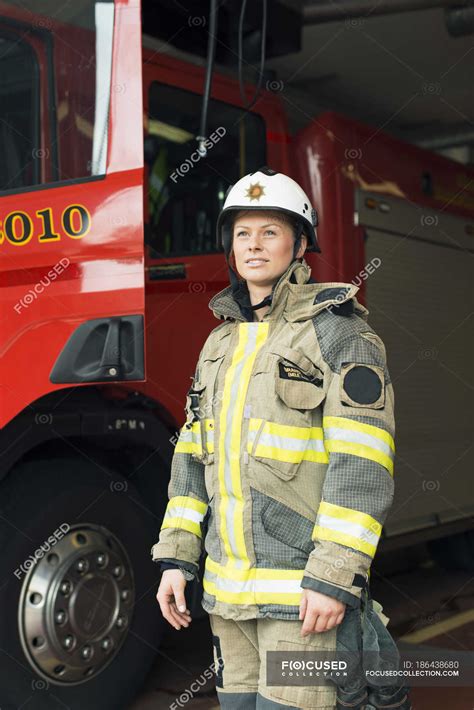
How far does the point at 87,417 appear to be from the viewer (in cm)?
348

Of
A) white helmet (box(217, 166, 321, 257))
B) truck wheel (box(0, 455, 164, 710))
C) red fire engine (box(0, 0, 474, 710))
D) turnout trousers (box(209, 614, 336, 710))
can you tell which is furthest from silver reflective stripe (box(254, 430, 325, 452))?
truck wheel (box(0, 455, 164, 710))

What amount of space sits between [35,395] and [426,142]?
4.33 meters

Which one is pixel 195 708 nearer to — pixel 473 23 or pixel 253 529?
pixel 253 529

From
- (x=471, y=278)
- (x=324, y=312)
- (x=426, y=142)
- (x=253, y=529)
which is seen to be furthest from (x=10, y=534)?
(x=426, y=142)

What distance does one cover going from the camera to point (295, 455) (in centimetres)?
219

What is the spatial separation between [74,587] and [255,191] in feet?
5.68

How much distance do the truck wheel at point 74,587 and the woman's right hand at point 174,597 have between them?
3.53 ft

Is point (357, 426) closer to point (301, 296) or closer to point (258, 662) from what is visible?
point (301, 296)

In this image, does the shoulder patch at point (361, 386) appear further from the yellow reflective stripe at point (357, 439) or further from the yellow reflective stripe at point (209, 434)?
the yellow reflective stripe at point (209, 434)

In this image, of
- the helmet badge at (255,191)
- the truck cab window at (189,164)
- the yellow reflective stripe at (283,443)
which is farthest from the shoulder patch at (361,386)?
the truck cab window at (189,164)

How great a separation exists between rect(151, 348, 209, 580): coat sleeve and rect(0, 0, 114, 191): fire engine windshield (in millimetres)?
1212

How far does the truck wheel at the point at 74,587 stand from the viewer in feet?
10.7

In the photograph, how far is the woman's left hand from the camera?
2062 mm

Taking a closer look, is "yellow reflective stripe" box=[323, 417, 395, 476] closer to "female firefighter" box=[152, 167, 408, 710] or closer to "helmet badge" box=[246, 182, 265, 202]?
"female firefighter" box=[152, 167, 408, 710]
